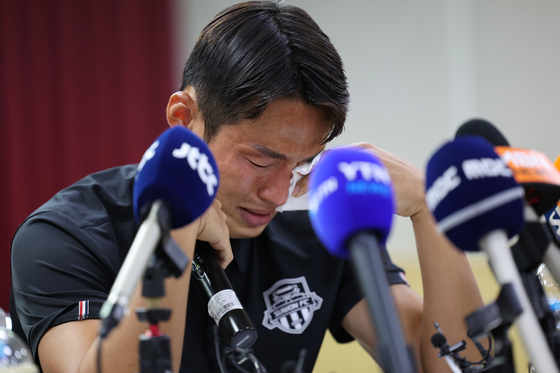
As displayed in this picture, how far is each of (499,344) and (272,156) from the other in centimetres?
63

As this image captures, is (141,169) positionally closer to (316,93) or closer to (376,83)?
(316,93)

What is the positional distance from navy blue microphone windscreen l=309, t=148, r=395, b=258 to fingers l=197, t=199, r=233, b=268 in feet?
1.48

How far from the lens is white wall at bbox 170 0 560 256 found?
2551 millimetres

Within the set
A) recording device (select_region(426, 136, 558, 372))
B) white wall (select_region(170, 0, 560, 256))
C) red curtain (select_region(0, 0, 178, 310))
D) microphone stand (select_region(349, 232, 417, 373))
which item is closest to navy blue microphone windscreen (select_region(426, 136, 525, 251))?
recording device (select_region(426, 136, 558, 372))

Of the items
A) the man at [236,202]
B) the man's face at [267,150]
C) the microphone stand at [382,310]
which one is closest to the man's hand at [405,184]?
the man at [236,202]

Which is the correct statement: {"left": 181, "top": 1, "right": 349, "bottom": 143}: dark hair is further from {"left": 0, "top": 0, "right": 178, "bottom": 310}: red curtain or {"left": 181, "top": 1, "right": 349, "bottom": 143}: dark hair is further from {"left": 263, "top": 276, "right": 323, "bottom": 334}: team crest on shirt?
{"left": 0, "top": 0, "right": 178, "bottom": 310}: red curtain

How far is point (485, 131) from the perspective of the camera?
756mm

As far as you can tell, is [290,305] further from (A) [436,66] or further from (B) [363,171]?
(A) [436,66]

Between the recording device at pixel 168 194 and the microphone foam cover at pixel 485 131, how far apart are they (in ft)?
1.44

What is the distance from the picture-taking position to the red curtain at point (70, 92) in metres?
2.74

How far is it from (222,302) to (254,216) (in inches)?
13.2

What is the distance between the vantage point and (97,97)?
2.83 metres

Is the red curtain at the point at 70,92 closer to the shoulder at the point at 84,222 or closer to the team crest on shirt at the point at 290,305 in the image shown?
the shoulder at the point at 84,222

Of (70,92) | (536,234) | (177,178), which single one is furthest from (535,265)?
(70,92)
